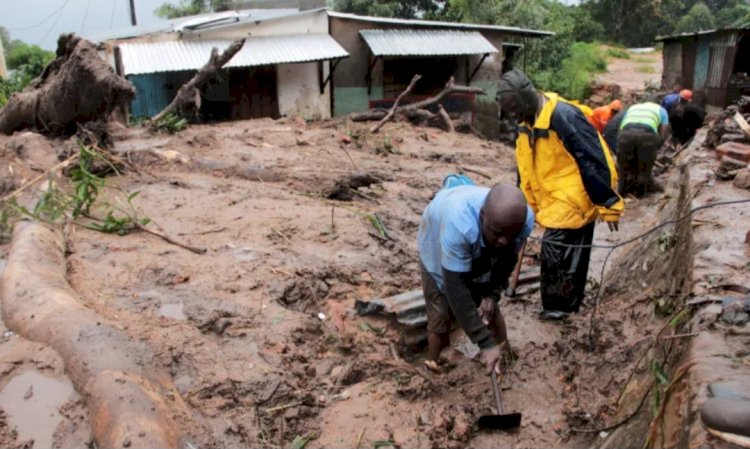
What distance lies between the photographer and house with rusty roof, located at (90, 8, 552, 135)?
476 inches

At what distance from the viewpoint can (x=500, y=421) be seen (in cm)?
301

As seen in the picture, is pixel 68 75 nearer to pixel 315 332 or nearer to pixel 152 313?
pixel 152 313

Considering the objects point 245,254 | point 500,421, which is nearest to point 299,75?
point 245,254

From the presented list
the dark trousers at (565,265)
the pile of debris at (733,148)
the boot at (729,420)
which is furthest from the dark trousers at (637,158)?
the boot at (729,420)

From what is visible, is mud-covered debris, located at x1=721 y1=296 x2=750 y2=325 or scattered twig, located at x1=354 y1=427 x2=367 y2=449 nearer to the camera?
→ mud-covered debris, located at x1=721 y1=296 x2=750 y2=325

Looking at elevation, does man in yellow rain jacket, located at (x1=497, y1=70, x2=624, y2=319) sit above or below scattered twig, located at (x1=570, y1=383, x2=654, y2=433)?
above

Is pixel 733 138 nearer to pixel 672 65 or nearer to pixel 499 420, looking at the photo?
pixel 499 420

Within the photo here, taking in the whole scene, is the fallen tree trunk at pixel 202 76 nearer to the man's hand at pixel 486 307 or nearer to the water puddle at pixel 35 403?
the water puddle at pixel 35 403

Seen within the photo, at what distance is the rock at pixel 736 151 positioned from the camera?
5094mm

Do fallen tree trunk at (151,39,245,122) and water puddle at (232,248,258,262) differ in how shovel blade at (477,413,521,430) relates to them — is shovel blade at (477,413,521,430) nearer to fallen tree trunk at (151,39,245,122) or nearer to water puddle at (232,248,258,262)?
water puddle at (232,248,258,262)

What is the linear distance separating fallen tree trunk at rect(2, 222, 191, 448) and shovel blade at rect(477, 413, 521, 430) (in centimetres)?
145

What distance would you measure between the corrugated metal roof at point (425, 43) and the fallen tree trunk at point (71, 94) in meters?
7.55

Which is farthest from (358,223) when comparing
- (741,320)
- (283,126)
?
(283,126)

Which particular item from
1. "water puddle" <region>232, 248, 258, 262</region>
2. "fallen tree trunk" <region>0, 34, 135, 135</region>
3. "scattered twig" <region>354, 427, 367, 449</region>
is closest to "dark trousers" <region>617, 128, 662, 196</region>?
"water puddle" <region>232, 248, 258, 262</region>
